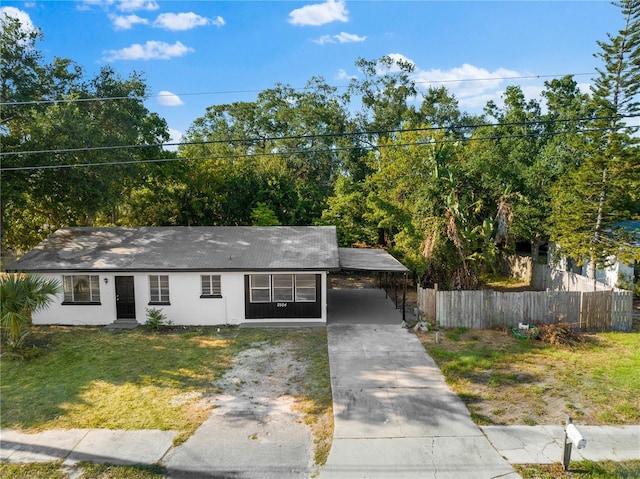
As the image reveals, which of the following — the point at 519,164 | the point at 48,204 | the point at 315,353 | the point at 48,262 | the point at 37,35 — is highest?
the point at 37,35

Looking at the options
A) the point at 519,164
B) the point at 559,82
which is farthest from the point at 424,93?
the point at 519,164

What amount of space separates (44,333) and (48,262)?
8.93 feet

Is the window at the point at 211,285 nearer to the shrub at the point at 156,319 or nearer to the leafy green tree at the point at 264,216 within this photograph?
the shrub at the point at 156,319

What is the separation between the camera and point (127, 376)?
1112 cm

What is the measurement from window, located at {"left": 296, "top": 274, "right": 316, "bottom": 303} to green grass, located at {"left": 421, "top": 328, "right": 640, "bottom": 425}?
4.32m

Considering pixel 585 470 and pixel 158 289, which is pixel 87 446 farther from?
pixel 585 470

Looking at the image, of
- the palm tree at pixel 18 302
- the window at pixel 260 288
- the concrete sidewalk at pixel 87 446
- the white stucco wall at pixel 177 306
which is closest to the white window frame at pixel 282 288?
the window at pixel 260 288

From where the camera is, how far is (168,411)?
30.2 feet

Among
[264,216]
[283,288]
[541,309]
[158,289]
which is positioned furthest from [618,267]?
[158,289]

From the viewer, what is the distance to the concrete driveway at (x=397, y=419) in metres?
7.23

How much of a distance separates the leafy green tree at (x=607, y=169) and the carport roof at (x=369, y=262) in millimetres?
8517

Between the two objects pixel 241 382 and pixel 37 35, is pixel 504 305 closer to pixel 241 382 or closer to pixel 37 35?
pixel 241 382

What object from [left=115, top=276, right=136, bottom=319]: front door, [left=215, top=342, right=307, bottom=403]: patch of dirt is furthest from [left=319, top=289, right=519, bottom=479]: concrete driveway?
[left=115, top=276, right=136, bottom=319]: front door

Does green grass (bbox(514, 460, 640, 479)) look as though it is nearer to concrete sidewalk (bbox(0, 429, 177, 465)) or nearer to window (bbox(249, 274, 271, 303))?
concrete sidewalk (bbox(0, 429, 177, 465))
